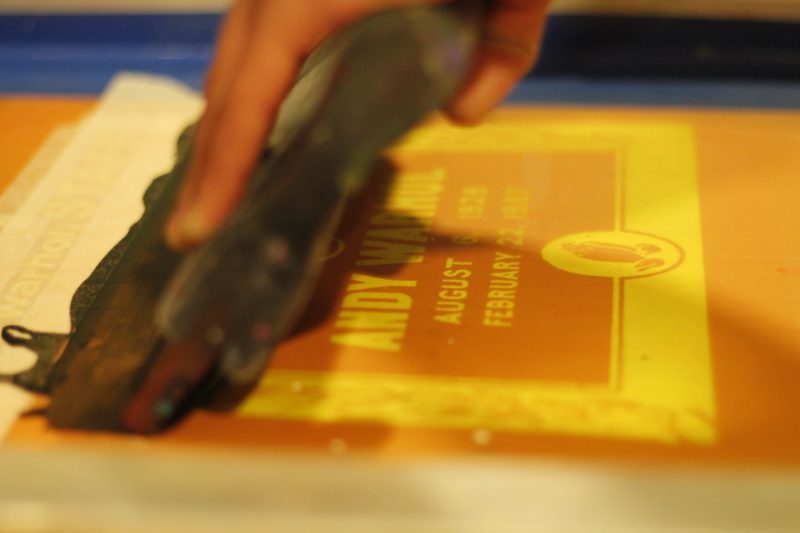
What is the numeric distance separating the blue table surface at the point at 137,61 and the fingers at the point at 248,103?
40 centimetres

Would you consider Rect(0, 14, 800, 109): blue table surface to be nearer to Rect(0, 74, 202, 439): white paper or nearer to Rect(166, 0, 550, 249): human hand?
Rect(0, 74, 202, 439): white paper

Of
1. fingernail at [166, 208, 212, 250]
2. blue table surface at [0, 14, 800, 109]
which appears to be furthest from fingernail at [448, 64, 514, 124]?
blue table surface at [0, 14, 800, 109]

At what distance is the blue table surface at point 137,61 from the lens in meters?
0.86

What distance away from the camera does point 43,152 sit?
0.77 metres

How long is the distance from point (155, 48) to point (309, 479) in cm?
62

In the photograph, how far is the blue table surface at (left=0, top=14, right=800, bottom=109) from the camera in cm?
86

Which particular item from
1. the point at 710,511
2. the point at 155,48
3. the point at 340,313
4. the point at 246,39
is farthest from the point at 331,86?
the point at 155,48

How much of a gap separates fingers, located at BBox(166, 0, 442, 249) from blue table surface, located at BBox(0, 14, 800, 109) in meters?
0.40

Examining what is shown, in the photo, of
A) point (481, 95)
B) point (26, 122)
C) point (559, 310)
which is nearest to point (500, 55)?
point (481, 95)

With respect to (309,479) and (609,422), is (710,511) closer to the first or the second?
(609,422)

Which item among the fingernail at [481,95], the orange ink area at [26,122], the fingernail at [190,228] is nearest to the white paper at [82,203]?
the orange ink area at [26,122]

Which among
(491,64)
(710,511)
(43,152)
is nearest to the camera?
(710,511)

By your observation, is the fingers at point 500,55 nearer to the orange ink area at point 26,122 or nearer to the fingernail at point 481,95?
the fingernail at point 481,95

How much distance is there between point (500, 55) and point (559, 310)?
16 cm
